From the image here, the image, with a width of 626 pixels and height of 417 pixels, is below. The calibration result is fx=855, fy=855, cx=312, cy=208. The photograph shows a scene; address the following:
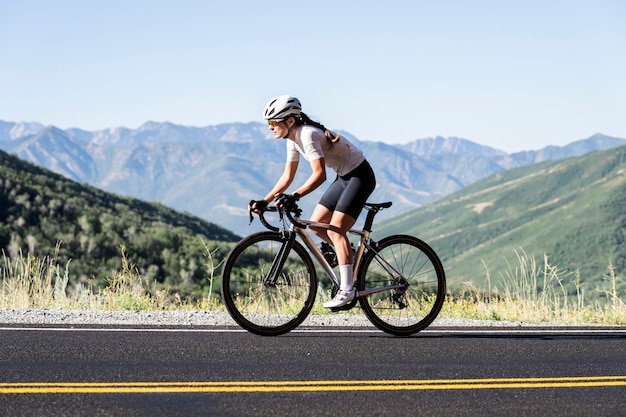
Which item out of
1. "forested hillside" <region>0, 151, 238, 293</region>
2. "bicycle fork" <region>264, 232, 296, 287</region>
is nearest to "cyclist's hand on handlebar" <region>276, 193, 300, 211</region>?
"bicycle fork" <region>264, 232, 296, 287</region>

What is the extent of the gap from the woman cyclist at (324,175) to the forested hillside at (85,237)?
1687 inches

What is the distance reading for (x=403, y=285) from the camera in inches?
313

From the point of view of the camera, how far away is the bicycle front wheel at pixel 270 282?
7438mm

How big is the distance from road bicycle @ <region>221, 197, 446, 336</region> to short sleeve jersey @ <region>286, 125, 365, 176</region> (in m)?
0.41

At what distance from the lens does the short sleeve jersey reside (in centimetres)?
723

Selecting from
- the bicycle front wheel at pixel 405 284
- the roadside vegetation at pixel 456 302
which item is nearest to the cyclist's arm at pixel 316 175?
the bicycle front wheel at pixel 405 284

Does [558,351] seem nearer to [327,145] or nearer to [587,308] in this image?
[327,145]

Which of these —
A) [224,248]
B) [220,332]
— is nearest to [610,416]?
[220,332]

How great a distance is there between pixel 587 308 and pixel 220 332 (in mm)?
5295

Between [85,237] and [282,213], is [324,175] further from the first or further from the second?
[85,237]

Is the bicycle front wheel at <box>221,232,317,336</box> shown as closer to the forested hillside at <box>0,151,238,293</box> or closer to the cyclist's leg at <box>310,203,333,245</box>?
the cyclist's leg at <box>310,203,333,245</box>

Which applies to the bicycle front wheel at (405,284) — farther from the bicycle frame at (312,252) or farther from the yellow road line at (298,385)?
the yellow road line at (298,385)

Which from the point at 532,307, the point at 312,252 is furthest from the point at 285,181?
the point at 532,307

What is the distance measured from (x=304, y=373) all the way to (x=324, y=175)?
2041mm
